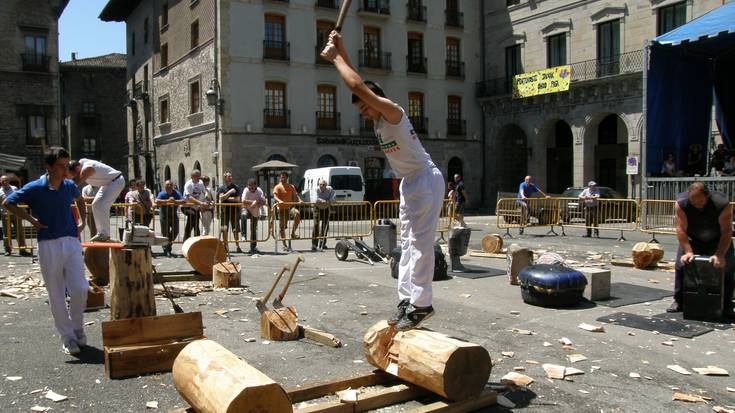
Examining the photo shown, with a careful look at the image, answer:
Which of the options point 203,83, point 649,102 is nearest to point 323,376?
point 649,102

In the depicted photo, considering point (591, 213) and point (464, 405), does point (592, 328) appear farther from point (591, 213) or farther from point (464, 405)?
point (591, 213)

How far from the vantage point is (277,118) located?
111 feet

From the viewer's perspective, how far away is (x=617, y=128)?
35594 millimetres

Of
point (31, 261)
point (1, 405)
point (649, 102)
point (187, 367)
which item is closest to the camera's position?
point (187, 367)

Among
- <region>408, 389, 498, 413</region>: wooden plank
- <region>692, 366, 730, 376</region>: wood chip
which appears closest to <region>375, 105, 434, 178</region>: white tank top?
<region>408, 389, 498, 413</region>: wooden plank

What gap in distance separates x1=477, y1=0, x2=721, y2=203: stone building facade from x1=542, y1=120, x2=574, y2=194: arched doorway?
0.06m

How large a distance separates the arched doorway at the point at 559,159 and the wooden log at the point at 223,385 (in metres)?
35.6

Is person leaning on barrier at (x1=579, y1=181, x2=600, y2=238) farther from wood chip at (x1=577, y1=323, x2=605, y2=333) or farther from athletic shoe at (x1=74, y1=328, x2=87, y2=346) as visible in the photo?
athletic shoe at (x1=74, y1=328, x2=87, y2=346)

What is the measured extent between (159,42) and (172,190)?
95.3ft

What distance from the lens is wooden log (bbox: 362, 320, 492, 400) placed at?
14.1 ft

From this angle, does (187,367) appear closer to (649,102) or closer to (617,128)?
(649,102)

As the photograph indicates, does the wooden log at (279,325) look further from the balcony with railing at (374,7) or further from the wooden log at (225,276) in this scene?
the balcony with railing at (374,7)

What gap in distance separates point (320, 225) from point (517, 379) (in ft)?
37.3

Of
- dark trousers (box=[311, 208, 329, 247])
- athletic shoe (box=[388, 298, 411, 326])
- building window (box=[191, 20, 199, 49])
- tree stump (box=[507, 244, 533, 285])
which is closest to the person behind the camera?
athletic shoe (box=[388, 298, 411, 326])
